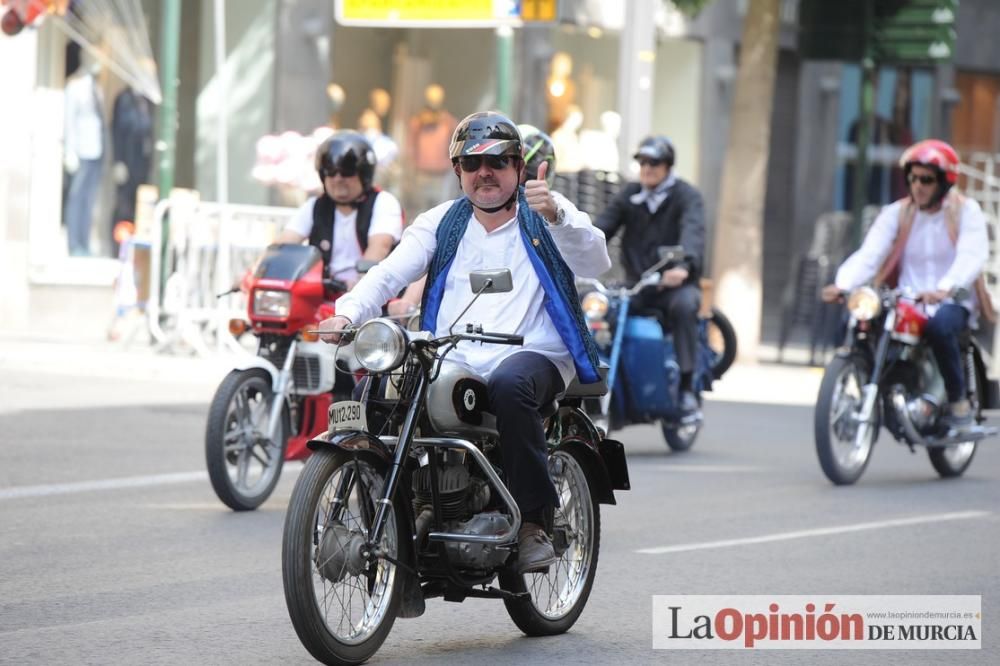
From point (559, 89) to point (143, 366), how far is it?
982 cm

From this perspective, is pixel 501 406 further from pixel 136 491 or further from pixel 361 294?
pixel 136 491

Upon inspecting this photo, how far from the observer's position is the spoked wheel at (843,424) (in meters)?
11.5

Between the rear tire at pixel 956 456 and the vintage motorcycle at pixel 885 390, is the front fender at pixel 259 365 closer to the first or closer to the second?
the vintage motorcycle at pixel 885 390

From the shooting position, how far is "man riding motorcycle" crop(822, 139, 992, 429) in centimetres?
1198

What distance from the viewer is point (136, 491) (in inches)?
410

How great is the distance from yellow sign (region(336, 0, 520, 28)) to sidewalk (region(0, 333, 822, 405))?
386 centimetres

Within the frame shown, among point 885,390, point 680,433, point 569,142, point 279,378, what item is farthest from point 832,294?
point 569,142

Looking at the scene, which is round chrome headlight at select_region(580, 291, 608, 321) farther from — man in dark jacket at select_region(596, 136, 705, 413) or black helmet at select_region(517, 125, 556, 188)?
black helmet at select_region(517, 125, 556, 188)

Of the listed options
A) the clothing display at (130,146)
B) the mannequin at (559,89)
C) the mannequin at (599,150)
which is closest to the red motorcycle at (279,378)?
the clothing display at (130,146)

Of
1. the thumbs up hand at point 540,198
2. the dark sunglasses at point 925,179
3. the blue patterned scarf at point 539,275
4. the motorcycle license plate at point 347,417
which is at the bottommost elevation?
the motorcycle license plate at point 347,417

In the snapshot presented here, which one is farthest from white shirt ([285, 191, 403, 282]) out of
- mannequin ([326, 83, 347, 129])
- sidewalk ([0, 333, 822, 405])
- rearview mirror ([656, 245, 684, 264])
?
mannequin ([326, 83, 347, 129])

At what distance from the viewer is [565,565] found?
7156 millimetres

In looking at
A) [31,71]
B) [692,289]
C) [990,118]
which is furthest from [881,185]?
[692,289]

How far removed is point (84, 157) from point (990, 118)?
17.5m
